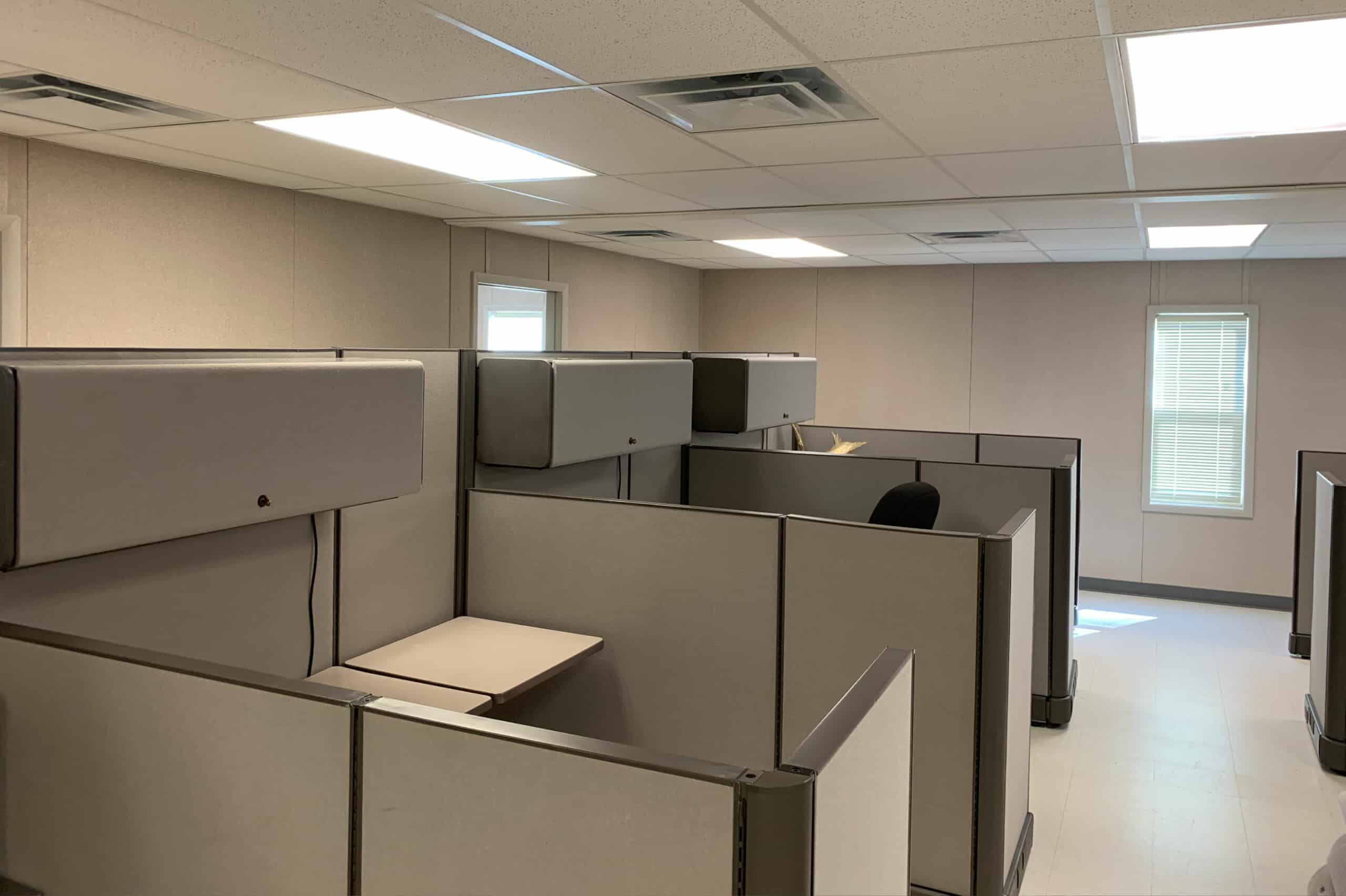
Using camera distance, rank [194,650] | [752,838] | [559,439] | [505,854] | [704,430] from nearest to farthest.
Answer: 1. [752,838]
2. [505,854]
3. [194,650]
4. [559,439]
5. [704,430]

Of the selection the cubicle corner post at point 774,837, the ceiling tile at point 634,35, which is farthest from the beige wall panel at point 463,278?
the cubicle corner post at point 774,837

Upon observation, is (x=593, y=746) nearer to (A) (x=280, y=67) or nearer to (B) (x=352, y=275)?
(A) (x=280, y=67)

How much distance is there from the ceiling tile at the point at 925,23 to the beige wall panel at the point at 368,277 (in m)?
3.01

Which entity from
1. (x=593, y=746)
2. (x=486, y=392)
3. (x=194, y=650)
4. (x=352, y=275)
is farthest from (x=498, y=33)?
(x=352, y=275)

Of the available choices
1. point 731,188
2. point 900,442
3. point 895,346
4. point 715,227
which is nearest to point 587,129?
point 731,188

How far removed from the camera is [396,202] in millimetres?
4754

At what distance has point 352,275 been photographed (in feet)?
15.9

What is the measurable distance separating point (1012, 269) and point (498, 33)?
5607mm

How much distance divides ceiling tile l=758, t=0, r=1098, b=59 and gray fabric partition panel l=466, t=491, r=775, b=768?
1.13m

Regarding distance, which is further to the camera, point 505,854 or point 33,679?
point 33,679

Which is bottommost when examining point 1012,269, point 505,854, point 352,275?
point 505,854

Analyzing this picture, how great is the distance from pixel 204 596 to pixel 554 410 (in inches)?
41.2

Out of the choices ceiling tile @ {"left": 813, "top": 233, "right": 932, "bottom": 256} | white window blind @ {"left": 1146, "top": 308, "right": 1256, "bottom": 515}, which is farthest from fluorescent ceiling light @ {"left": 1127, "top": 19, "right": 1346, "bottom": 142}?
white window blind @ {"left": 1146, "top": 308, "right": 1256, "bottom": 515}

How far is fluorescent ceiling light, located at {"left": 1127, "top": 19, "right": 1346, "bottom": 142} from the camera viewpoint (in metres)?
2.18
